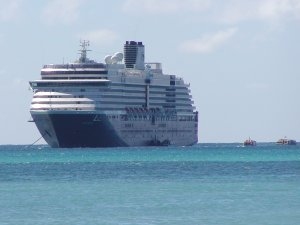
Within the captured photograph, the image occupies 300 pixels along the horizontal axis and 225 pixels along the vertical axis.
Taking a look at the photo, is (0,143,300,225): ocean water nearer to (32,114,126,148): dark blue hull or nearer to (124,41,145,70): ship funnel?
(32,114,126,148): dark blue hull

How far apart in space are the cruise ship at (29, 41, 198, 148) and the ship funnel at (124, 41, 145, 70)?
84.3 inches

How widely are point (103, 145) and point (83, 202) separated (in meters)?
99.8

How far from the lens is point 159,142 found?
568ft

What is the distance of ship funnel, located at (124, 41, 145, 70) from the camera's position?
18238cm

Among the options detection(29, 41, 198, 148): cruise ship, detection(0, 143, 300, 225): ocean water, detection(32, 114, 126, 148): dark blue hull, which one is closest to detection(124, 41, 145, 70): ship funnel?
detection(29, 41, 198, 148): cruise ship

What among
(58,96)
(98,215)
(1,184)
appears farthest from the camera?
(58,96)

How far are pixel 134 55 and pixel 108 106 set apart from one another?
2438 cm

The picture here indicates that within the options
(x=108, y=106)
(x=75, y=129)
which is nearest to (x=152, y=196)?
(x=75, y=129)

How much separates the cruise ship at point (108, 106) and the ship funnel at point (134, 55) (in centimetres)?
214

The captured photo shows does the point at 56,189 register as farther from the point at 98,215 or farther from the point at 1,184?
the point at 98,215

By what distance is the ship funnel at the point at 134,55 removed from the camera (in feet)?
598

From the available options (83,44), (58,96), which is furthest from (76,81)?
(83,44)

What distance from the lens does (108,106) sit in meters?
161

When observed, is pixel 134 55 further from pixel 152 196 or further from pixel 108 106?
pixel 152 196
